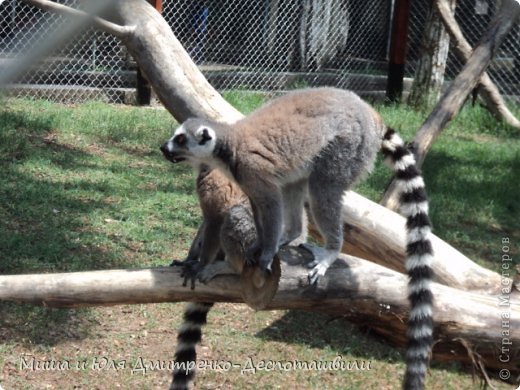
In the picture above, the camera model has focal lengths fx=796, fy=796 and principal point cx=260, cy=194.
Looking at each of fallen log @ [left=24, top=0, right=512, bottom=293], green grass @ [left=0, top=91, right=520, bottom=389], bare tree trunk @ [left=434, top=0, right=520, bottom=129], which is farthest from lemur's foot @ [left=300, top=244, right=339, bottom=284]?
bare tree trunk @ [left=434, top=0, right=520, bottom=129]

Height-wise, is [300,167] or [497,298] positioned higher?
[300,167]

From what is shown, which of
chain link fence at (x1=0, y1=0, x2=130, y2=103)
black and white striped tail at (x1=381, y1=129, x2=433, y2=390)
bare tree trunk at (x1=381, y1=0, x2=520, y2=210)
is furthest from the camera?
chain link fence at (x1=0, y1=0, x2=130, y2=103)

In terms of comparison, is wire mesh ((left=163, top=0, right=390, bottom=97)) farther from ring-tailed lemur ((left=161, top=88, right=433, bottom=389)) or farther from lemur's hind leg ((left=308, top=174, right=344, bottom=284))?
lemur's hind leg ((left=308, top=174, right=344, bottom=284))

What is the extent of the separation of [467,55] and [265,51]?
15.1ft

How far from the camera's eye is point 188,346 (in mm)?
4508

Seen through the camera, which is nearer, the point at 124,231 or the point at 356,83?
the point at 124,231

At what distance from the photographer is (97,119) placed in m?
9.59

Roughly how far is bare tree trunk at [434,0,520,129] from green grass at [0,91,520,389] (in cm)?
49

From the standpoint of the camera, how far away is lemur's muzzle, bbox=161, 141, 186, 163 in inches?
179

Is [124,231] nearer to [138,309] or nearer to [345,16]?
[138,309]

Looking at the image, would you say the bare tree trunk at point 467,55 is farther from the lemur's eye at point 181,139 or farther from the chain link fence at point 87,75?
the chain link fence at point 87,75

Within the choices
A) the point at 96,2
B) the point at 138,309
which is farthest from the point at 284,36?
the point at 96,2

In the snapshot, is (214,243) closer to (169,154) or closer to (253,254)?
(253,254)

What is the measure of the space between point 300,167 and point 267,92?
23.7 feet
